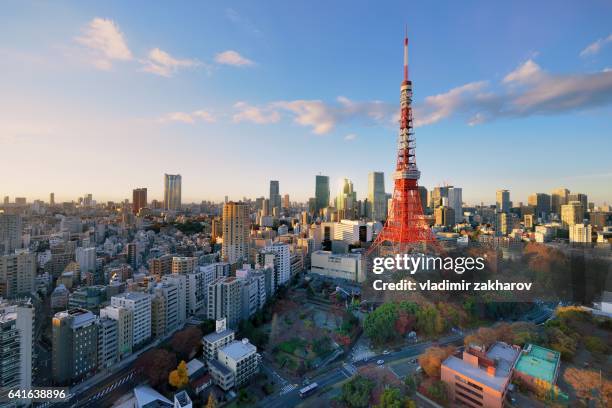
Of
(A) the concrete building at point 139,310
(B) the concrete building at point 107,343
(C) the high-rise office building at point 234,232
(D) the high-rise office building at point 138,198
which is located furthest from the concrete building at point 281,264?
(D) the high-rise office building at point 138,198

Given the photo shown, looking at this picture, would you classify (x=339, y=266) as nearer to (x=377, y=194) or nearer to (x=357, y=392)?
(x=357, y=392)

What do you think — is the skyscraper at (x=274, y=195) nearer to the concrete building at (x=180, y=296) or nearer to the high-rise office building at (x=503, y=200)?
the high-rise office building at (x=503, y=200)

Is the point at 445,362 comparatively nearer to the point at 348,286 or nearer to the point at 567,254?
the point at 348,286

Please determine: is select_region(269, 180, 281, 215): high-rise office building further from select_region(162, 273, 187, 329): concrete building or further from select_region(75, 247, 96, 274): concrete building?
select_region(162, 273, 187, 329): concrete building

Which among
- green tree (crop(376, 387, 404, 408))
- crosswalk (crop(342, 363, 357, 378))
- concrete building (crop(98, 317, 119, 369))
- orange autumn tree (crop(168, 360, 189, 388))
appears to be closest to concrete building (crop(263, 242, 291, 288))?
crosswalk (crop(342, 363, 357, 378))

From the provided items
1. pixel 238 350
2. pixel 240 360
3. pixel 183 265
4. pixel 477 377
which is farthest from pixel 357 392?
pixel 183 265

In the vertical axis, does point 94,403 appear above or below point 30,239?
below

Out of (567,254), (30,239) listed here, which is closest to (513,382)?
(567,254)

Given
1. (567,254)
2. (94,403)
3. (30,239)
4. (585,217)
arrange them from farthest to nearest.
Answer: (585,217), (30,239), (567,254), (94,403)
